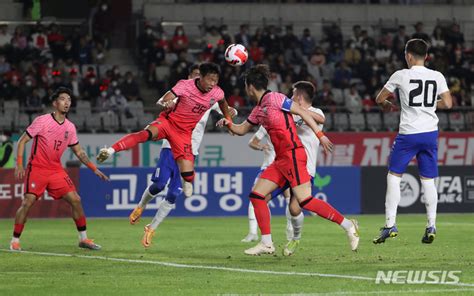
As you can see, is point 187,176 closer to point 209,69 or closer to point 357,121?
point 209,69

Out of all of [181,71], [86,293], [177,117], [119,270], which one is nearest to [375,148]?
[181,71]

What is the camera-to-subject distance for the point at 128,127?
3186 centimetres

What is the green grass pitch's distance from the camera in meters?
11.2

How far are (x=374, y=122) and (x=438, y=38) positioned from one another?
5517 millimetres

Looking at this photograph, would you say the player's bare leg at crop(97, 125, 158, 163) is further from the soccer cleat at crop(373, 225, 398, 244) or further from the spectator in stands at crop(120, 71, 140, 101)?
the spectator in stands at crop(120, 71, 140, 101)

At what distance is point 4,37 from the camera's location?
1342 inches

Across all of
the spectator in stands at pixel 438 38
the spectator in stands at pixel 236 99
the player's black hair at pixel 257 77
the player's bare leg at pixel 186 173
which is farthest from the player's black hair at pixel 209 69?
the spectator in stands at pixel 438 38

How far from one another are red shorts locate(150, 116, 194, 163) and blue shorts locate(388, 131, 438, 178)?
309 cm

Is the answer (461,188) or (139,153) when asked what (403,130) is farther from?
(139,153)

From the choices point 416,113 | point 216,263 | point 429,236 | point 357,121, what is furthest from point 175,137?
point 357,121

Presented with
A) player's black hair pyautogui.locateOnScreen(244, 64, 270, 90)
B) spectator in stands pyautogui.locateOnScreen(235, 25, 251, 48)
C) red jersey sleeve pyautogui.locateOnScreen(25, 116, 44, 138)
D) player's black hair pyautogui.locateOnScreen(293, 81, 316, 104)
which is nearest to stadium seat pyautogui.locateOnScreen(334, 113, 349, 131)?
spectator in stands pyautogui.locateOnScreen(235, 25, 251, 48)

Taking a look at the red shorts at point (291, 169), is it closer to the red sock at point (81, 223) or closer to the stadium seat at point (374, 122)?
the red sock at point (81, 223)

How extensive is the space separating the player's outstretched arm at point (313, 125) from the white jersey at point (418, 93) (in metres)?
1.25

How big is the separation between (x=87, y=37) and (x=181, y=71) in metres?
3.48
